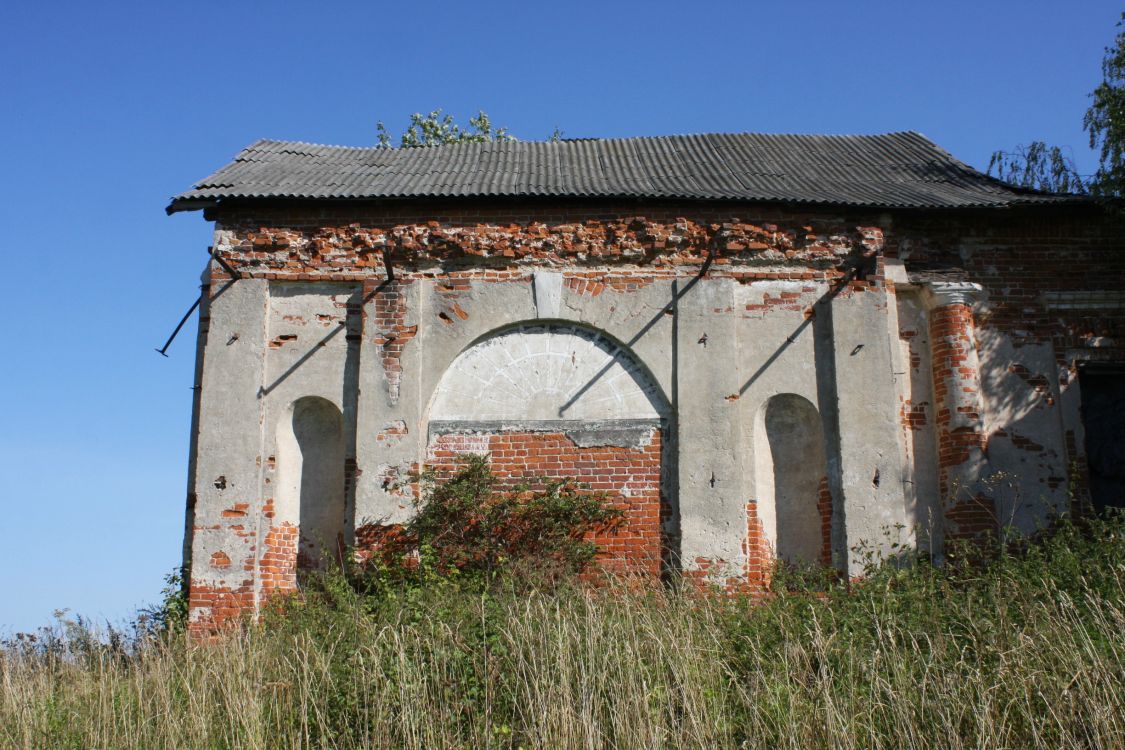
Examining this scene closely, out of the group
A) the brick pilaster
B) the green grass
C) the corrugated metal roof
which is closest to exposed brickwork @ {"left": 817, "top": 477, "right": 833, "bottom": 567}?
the brick pilaster

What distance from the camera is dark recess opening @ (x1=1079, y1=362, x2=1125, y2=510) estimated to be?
1141cm

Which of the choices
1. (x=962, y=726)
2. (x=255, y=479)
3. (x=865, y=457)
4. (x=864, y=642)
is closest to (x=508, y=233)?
(x=255, y=479)

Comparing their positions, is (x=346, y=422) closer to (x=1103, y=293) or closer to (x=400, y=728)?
(x=400, y=728)

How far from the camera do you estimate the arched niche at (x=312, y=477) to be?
1101 cm

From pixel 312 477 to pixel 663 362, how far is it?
3.81 meters

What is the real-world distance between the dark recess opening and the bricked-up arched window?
459 cm

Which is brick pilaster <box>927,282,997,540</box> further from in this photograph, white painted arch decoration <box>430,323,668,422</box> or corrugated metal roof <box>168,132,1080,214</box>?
white painted arch decoration <box>430,323,668,422</box>

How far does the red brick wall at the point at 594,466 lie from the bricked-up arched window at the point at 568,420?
0.01m

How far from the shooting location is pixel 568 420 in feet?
36.2

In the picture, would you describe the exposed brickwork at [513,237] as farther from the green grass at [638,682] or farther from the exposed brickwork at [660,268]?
the green grass at [638,682]

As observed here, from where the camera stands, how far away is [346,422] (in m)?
11.1

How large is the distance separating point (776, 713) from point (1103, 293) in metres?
7.60

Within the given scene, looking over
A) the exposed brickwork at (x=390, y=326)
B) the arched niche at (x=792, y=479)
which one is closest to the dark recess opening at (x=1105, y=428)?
the arched niche at (x=792, y=479)

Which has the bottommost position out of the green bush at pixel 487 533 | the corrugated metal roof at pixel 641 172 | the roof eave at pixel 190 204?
the green bush at pixel 487 533
